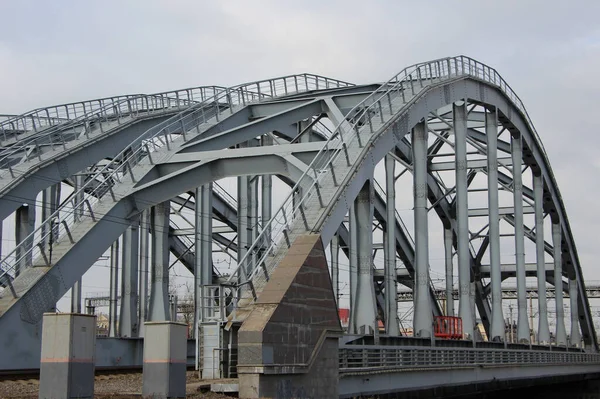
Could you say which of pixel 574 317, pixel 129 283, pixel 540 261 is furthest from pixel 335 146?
pixel 574 317

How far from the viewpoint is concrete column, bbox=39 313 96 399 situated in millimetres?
15578

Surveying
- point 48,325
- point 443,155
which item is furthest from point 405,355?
point 443,155

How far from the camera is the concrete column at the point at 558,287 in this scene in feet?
169

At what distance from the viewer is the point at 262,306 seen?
19234 mm

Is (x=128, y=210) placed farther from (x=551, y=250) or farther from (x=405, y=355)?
(x=551, y=250)

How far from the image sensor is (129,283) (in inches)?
1433

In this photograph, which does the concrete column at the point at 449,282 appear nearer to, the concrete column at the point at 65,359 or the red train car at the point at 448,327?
the red train car at the point at 448,327

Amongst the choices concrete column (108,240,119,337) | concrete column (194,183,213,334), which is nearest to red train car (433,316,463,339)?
concrete column (194,183,213,334)

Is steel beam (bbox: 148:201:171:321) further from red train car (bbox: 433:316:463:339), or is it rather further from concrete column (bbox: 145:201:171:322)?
red train car (bbox: 433:316:463:339)

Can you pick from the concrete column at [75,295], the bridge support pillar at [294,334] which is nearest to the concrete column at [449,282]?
the concrete column at [75,295]

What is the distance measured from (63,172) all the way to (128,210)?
211 inches

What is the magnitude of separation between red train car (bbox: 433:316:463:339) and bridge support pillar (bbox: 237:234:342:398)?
1788 centimetres

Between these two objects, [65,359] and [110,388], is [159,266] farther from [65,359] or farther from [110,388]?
[65,359]

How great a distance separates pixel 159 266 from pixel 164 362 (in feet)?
52.9
